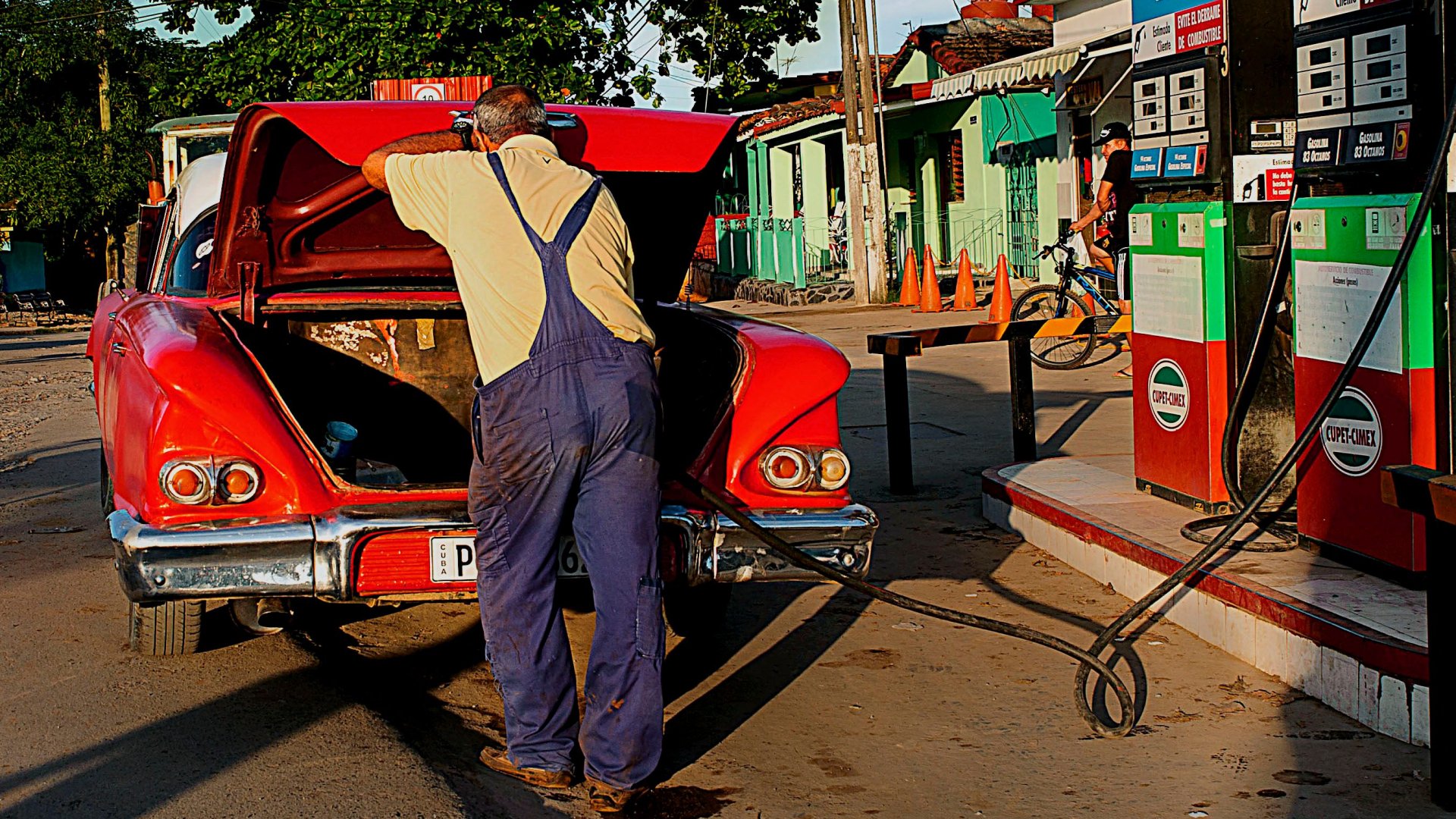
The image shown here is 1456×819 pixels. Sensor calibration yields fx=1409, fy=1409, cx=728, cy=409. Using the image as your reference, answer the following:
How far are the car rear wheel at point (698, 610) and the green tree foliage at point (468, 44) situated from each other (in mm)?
17886

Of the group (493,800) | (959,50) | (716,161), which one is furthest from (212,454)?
(959,50)

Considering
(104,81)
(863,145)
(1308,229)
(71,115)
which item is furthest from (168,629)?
(71,115)

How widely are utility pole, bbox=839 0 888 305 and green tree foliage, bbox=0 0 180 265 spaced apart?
2019cm

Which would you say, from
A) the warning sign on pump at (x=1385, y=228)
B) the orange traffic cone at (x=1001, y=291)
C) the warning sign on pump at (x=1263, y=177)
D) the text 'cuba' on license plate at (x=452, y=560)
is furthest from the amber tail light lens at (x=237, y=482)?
the orange traffic cone at (x=1001, y=291)

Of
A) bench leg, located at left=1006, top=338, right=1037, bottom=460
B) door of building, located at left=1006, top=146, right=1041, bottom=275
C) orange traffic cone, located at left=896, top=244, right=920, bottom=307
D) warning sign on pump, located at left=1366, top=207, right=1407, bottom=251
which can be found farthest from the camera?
door of building, located at left=1006, top=146, right=1041, bottom=275

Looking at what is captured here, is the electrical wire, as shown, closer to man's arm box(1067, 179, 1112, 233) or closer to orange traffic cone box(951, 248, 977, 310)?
man's arm box(1067, 179, 1112, 233)

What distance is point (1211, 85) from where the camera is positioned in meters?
5.74

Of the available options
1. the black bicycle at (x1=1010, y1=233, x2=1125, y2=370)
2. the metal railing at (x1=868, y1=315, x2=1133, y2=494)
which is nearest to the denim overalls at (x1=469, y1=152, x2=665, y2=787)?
the metal railing at (x1=868, y1=315, x2=1133, y2=494)

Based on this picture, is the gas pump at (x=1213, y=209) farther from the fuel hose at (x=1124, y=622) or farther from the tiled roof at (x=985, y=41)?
the tiled roof at (x=985, y=41)

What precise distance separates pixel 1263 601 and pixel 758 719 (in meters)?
1.70

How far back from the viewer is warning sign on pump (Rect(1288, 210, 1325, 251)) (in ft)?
15.9

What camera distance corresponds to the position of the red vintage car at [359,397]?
398 centimetres

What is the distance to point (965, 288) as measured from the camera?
67.8 feet

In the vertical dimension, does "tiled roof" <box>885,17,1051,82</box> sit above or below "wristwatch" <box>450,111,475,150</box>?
above
